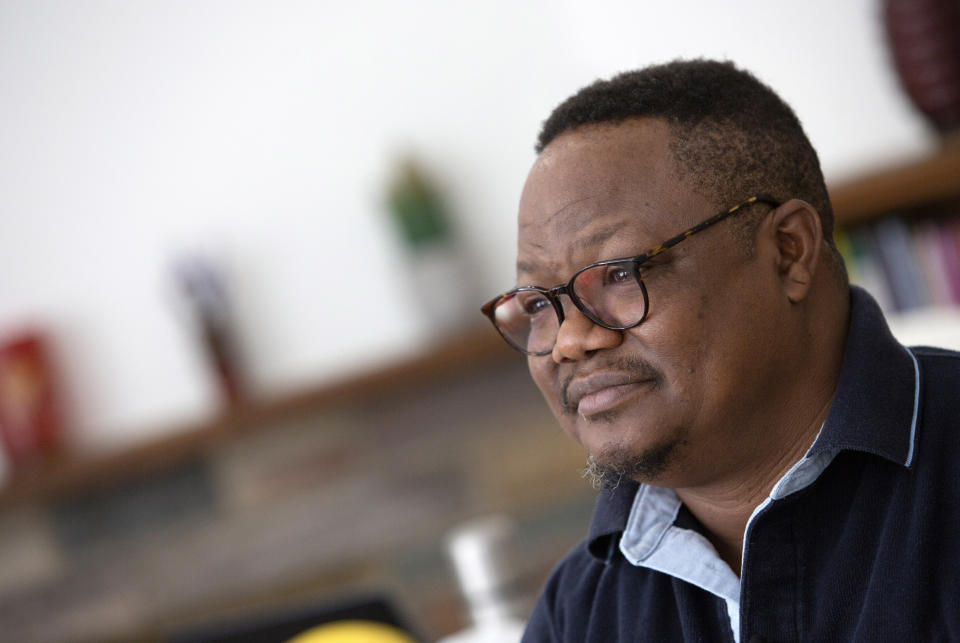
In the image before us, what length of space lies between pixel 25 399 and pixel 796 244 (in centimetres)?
267

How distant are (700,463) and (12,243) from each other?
2.73m

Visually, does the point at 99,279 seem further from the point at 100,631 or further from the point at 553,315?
the point at 553,315

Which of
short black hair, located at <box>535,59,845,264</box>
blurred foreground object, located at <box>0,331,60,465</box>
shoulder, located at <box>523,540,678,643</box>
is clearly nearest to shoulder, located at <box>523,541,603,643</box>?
shoulder, located at <box>523,540,678,643</box>

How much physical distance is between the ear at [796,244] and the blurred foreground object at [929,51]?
1847 mm

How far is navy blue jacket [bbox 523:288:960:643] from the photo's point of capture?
83cm

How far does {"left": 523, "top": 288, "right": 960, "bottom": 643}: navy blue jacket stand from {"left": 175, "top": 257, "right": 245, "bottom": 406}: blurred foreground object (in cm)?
222

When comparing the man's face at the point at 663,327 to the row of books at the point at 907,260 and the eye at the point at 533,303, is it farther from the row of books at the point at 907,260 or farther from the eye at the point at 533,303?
the row of books at the point at 907,260

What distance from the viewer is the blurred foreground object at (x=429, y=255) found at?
2.95 metres

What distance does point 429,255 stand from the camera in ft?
9.69

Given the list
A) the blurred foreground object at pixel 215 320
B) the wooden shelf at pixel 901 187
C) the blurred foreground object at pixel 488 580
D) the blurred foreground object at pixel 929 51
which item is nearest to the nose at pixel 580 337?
the blurred foreground object at pixel 488 580

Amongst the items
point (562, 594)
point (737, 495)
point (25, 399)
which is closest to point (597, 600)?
point (562, 594)

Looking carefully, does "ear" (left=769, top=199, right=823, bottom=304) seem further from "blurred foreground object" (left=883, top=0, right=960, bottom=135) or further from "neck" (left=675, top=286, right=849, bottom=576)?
"blurred foreground object" (left=883, top=0, right=960, bottom=135)

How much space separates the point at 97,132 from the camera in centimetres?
312

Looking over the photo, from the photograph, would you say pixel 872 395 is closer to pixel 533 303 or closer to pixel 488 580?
pixel 533 303
